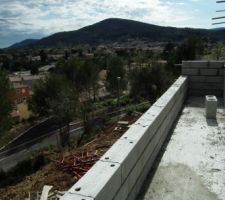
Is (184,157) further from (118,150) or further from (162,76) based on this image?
(162,76)

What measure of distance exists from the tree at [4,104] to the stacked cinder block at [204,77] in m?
16.3

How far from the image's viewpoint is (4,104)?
74.6 feet

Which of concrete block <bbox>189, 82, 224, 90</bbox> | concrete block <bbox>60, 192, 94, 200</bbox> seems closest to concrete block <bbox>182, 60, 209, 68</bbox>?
concrete block <bbox>189, 82, 224, 90</bbox>

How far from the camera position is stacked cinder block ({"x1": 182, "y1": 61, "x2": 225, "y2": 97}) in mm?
Answer: 9336

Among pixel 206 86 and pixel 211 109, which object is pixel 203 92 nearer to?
pixel 206 86

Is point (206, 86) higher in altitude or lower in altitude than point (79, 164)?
higher

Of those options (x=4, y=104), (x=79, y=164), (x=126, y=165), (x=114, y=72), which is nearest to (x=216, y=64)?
(x=79, y=164)

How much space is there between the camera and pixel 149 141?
14.4ft

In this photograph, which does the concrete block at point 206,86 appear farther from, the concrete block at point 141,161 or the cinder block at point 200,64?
the concrete block at point 141,161

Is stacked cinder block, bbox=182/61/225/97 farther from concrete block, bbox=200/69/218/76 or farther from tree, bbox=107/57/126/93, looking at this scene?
tree, bbox=107/57/126/93

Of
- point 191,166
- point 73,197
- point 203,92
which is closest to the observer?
point 73,197

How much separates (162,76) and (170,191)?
85.9ft

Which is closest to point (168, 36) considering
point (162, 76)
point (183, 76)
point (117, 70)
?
point (117, 70)

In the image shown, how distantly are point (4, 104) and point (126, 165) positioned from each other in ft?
69.0
